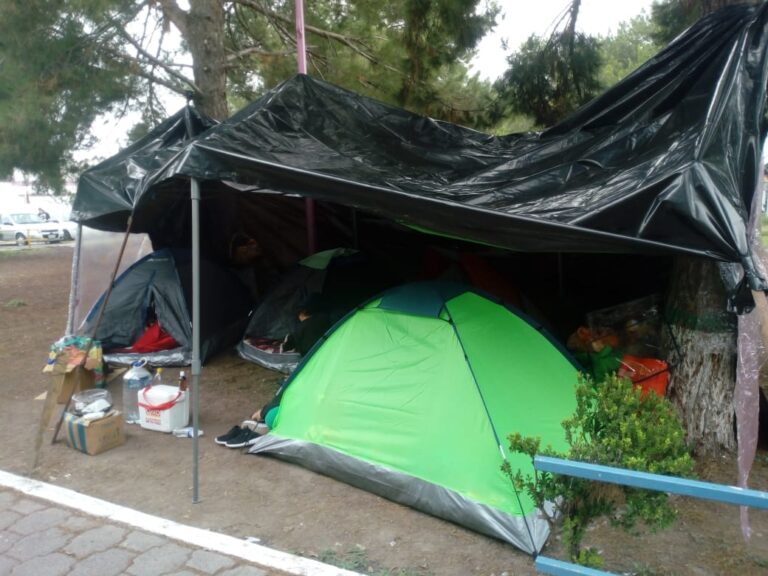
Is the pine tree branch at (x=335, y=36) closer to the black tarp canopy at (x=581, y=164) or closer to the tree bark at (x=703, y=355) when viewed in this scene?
the black tarp canopy at (x=581, y=164)

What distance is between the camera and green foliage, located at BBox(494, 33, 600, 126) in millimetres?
6238

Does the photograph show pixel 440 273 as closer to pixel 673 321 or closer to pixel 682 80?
pixel 673 321

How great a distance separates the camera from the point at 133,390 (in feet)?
16.9

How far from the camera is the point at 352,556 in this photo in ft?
10.6

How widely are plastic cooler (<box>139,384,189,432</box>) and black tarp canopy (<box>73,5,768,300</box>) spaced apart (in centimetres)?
156

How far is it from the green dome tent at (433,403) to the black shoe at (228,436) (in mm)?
334

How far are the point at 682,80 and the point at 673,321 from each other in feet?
5.13

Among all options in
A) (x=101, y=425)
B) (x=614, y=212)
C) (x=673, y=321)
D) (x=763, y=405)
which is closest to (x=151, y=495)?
(x=101, y=425)

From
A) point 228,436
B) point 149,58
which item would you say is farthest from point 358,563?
point 149,58

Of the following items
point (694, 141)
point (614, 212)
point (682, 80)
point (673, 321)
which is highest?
point (682, 80)

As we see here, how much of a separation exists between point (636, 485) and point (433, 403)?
1.64 metres

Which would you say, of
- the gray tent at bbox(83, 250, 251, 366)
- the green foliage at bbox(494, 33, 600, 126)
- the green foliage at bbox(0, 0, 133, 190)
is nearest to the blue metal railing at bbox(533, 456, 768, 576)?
the gray tent at bbox(83, 250, 251, 366)

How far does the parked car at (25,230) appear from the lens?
26.1 metres

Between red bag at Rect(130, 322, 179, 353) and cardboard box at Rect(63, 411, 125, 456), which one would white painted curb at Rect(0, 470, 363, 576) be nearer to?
cardboard box at Rect(63, 411, 125, 456)
